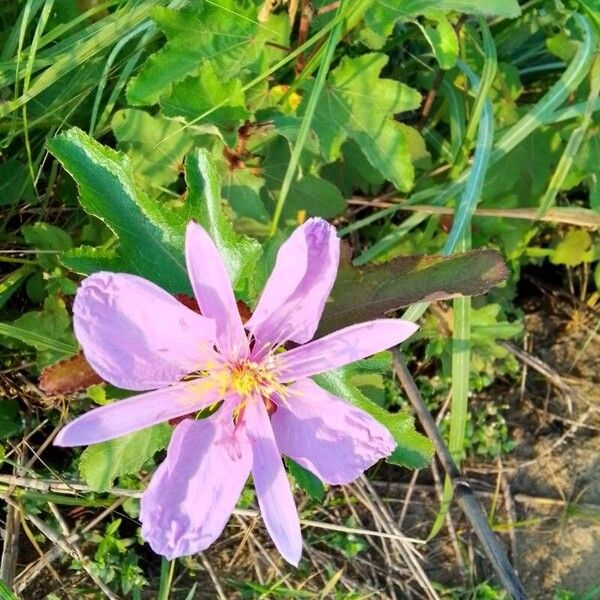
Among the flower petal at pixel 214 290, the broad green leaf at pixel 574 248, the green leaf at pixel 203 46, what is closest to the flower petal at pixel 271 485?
the flower petal at pixel 214 290

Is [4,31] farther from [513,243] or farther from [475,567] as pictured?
[475,567]

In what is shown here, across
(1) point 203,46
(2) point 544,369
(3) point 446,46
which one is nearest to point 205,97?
(1) point 203,46

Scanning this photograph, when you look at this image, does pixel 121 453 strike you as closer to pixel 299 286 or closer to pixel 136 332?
pixel 136 332

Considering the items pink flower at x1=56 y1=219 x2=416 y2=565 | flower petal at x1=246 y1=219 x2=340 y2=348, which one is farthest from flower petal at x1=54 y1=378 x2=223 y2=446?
flower petal at x1=246 y1=219 x2=340 y2=348

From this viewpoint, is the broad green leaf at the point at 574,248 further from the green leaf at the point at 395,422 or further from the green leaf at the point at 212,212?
the green leaf at the point at 212,212

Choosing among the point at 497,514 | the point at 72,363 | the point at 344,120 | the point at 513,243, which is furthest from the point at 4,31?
the point at 497,514

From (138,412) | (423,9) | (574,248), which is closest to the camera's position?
(138,412)

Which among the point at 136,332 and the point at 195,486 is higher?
the point at 136,332
